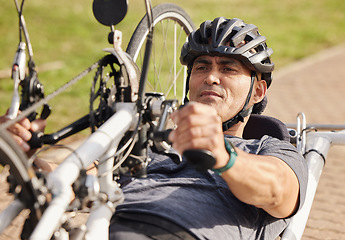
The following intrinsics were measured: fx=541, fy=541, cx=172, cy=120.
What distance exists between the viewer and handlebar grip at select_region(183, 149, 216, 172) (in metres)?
1.79

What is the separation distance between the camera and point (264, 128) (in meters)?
3.24

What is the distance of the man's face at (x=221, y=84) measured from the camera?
9.40 feet

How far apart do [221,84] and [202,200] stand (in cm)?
70

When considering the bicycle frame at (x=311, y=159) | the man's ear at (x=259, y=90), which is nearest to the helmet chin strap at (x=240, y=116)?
the man's ear at (x=259, y=90)

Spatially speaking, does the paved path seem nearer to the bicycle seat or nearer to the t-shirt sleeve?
the bicycle seat

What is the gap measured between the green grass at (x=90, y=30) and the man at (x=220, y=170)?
4.41 m

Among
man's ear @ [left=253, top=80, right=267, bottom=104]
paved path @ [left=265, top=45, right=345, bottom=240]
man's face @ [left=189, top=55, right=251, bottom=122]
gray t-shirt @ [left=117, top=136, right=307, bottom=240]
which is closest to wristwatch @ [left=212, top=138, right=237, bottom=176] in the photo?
gray t-shirt @ [left=117, top=136, right=307, bottom=240]

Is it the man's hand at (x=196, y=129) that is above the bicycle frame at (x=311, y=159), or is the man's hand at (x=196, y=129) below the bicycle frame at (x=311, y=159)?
above

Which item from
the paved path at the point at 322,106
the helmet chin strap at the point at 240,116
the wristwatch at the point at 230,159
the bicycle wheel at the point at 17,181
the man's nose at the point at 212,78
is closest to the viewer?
the bicycle wheel at the point at 17,181

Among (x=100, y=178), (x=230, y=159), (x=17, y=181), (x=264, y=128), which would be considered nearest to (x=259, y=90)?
(x=264, y=128)

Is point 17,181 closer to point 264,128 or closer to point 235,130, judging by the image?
point 235,130

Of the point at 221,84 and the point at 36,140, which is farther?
the point at 221,84

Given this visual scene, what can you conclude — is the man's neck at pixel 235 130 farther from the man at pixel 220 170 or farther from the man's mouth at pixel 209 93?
the man's mouth at pixel 209 93

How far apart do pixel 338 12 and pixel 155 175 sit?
48.3ft
